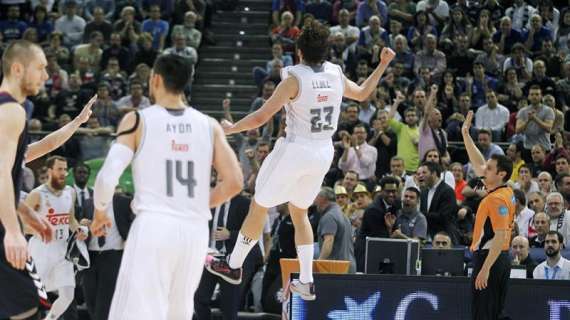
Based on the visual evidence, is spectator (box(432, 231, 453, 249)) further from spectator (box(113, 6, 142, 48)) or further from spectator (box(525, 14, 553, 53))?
spectator (box(113, 6, 142, 48))

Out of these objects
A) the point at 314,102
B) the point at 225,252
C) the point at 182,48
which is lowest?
the point at 225,252

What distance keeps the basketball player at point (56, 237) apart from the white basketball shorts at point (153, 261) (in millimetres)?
6323

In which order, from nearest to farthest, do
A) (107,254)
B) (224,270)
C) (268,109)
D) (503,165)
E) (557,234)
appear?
(268,109) → (224,270) → (503,165) → (107,254) → (557,234)

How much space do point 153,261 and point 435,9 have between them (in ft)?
52.9

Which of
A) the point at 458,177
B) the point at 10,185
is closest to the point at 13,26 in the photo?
the point at 458,177

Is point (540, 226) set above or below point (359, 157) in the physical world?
below

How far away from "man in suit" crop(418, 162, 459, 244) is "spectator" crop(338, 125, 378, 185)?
2.09 m

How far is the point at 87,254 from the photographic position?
1383cm

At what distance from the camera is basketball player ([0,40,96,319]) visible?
7629 mm

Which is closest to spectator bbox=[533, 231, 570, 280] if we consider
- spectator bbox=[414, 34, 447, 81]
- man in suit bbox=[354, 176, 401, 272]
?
man in suit bbox=[354, 176, 401, 272]

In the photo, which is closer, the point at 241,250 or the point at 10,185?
the point at 10,185

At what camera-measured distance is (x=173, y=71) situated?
7820mm

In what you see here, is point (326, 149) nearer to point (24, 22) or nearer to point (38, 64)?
point (38, 64)

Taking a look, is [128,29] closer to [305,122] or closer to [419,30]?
[419,30]
